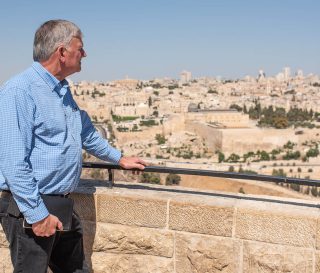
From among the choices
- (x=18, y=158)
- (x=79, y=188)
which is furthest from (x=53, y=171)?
(x=79, y=188)

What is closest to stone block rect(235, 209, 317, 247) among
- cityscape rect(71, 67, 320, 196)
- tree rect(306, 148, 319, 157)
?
cityscape rect(71, 67, 320, 196)

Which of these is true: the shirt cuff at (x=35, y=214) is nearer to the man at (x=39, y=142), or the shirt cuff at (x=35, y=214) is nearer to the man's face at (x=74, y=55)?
the man at (x=39, y=142)

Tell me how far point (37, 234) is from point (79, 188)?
73 centimetres

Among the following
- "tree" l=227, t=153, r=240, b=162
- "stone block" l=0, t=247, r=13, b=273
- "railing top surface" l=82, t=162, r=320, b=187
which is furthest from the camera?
"tree" l=227, t=153, r=240, b=162

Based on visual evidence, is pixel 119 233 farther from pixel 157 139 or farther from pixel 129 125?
pixel 129 125

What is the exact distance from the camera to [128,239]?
2330 mm

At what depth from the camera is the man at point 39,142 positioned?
5.29 ft

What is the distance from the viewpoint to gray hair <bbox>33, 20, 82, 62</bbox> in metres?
1.71

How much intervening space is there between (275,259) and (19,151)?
1249mm

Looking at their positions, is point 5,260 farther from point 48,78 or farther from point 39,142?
point 48,78

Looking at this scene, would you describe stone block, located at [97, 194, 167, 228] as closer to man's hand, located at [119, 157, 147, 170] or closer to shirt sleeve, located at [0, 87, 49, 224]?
man's hand, located at [119, 157, 147, 170]

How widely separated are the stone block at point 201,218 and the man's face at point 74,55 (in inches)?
33.4

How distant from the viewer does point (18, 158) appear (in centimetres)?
161

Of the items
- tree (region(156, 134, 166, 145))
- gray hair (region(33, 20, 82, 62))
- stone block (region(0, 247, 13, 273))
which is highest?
gray hair (region(33, 20, 82, 62))
